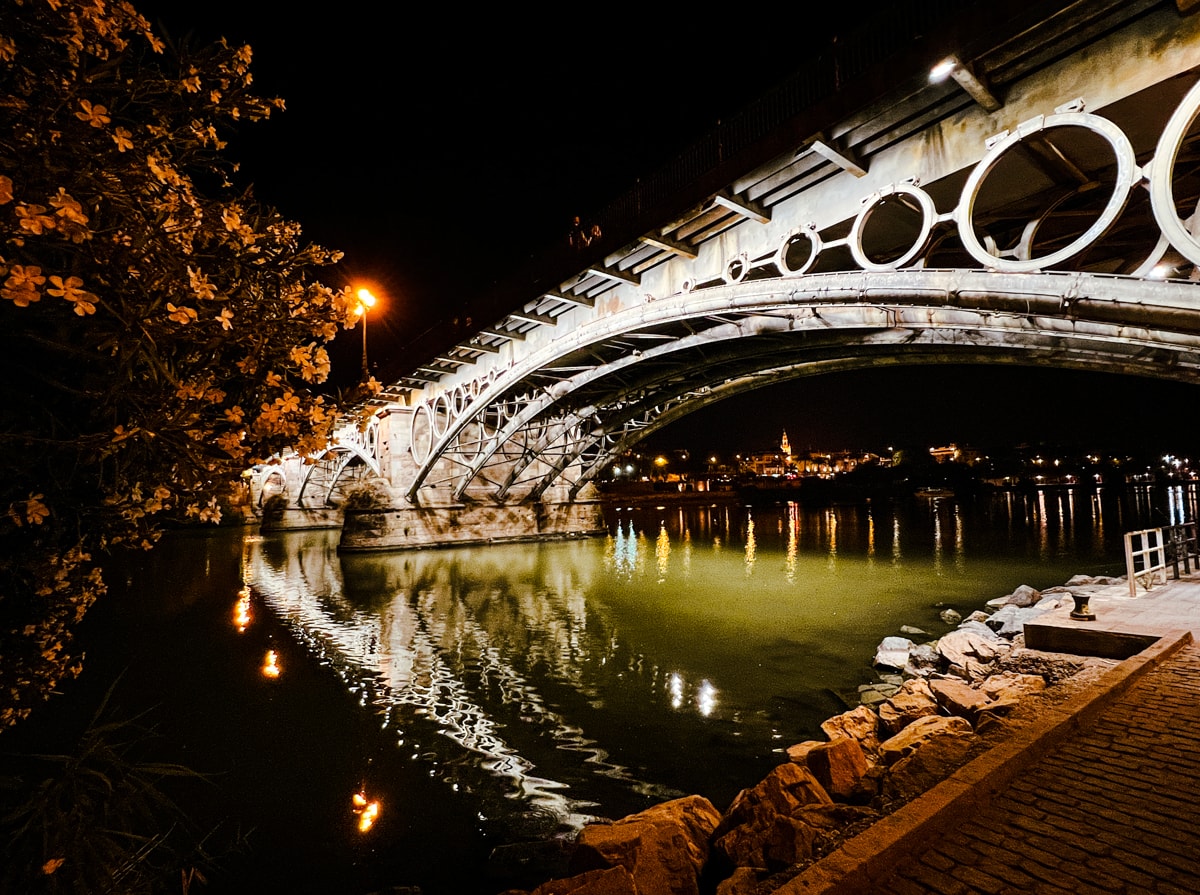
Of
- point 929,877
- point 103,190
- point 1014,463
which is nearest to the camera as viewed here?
point 103,190

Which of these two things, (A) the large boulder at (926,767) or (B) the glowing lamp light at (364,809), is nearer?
(A) the large boulder at (926,767)

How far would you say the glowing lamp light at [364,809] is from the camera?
467 centimetres

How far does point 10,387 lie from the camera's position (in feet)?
7.75

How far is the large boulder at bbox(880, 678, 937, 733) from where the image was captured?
547 cm

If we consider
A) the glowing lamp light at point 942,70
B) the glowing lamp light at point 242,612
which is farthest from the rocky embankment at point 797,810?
the glowing lamp light at point 242,612

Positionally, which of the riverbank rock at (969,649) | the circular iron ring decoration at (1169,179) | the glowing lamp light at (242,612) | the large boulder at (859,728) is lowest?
the glowing lamp light at (242,612)

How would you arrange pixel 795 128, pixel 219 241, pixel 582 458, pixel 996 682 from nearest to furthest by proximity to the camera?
1. pixel 219 241
2. pixel 996 682
3. pixel 795 128
4. pixel 582 458

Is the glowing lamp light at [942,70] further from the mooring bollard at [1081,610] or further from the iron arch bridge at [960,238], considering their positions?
the mooring bollard at [1081,610]

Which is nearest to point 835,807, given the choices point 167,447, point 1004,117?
point 167,447

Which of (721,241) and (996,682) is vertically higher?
(721,241)

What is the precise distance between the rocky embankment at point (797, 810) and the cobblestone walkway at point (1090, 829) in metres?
0.49

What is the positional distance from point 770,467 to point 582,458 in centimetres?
10874

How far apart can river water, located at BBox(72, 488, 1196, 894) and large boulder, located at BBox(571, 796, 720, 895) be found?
0.91 m

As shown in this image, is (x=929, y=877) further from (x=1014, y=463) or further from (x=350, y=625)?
(x=1014, y=463)
